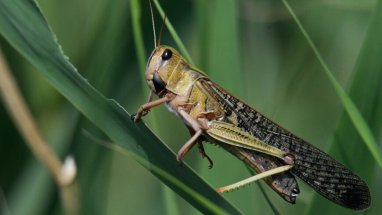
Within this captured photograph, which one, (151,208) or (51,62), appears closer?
(51,62)

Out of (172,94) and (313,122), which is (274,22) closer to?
(313,122)

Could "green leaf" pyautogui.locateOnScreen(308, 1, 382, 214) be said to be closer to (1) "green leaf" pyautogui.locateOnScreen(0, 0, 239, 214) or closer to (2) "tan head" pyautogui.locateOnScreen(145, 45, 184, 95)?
(1) "green leaf" pyautogui.locateOnScreen(0, 0, 239, 214)

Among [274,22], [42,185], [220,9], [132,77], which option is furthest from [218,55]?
[274,22]

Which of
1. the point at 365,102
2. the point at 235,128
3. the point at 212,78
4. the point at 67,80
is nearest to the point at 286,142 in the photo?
the point at 235,128

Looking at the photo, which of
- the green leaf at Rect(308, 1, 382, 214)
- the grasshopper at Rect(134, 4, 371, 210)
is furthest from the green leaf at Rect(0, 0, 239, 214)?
the grasshopper at Rect(134, 4, 371, 210)

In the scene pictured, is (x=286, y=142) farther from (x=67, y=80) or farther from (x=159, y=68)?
(x=67, y=80)
